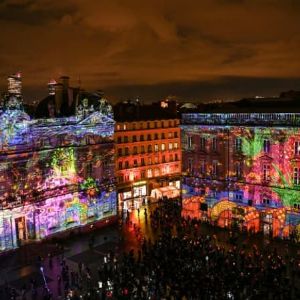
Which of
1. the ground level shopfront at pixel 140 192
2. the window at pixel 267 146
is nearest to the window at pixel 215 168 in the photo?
the window at pixel 267 146

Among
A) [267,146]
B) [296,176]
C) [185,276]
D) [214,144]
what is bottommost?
[185,276]

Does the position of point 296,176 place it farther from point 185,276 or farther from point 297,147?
point 185,276

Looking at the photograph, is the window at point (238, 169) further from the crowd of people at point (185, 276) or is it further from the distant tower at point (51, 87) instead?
the distant tower at point (51, 87)

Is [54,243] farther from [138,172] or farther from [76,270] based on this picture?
[138,172]

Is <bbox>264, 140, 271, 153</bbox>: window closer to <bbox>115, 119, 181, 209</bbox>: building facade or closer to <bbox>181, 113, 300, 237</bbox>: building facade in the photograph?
<bbox>181, 113, 300, 237</bbox>: building facade

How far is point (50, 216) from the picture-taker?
148ft

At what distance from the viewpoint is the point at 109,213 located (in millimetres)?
51625

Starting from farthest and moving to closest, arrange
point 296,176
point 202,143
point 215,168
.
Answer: point 202,143
point 215,168
point 296,176

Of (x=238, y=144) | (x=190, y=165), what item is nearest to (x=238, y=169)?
(x=238, y=144)

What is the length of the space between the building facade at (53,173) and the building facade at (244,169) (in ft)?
32.6

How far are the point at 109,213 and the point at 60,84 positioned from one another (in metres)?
16.4

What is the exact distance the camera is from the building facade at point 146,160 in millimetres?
60875

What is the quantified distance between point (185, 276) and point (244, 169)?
18.6 meters

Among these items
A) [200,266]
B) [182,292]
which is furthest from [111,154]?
[182,292]
